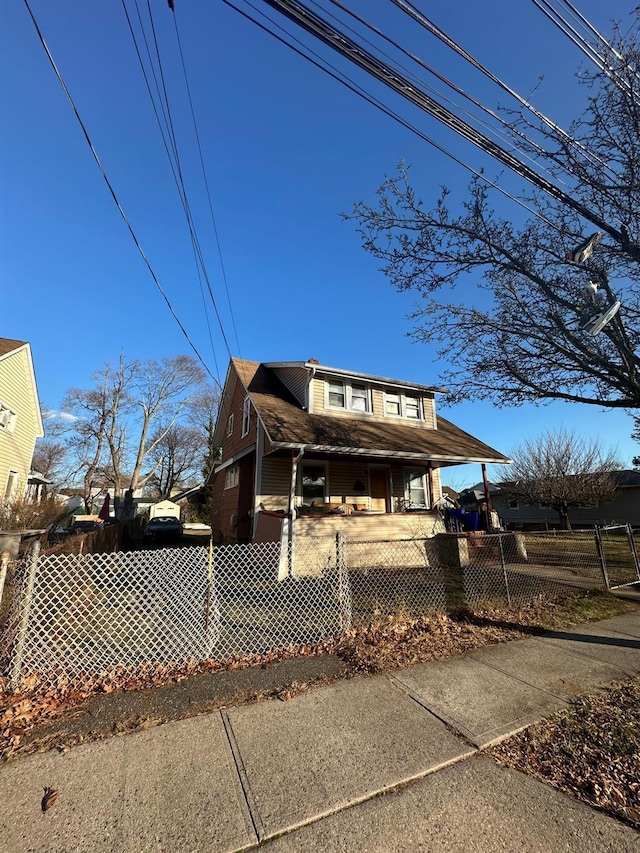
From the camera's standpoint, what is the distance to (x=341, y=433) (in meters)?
11.0

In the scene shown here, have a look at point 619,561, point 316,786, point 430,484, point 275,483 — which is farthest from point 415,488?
point 316,786

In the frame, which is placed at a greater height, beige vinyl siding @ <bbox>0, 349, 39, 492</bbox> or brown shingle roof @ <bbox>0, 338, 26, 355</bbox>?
brown shingle roof @ <bbox>0, 338, 26, 355</bbox>

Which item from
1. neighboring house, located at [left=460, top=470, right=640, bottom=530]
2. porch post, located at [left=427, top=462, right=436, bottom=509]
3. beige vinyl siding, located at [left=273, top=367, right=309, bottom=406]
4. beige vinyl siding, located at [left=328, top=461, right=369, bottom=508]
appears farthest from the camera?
neighboring house, located at [left=460, top=470, right=640, bottom=530]

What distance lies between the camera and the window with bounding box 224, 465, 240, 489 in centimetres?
1446

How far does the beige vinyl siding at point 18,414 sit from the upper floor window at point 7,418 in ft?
0.53

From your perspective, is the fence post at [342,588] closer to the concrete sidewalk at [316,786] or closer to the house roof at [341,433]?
the concrete sidewalk at [316,786]

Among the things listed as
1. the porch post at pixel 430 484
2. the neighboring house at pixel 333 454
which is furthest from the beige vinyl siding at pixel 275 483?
the porch post at pixel 430 484

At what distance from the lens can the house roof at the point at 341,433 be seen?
9.98 metres

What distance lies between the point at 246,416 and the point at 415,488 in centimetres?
664

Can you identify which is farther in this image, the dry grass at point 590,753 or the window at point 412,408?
the window at point 412,408

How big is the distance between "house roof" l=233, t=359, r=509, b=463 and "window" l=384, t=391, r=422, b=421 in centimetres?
54

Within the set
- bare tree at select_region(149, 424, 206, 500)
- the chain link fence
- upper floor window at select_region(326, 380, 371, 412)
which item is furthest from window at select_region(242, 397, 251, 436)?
bare tree at select_region(149, 424, 206, 500)

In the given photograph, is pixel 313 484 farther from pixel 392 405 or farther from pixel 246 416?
pixel 392 405

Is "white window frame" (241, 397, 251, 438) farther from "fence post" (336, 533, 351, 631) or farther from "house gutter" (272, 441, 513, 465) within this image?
"fence post" (336, 533, 351, 631)
